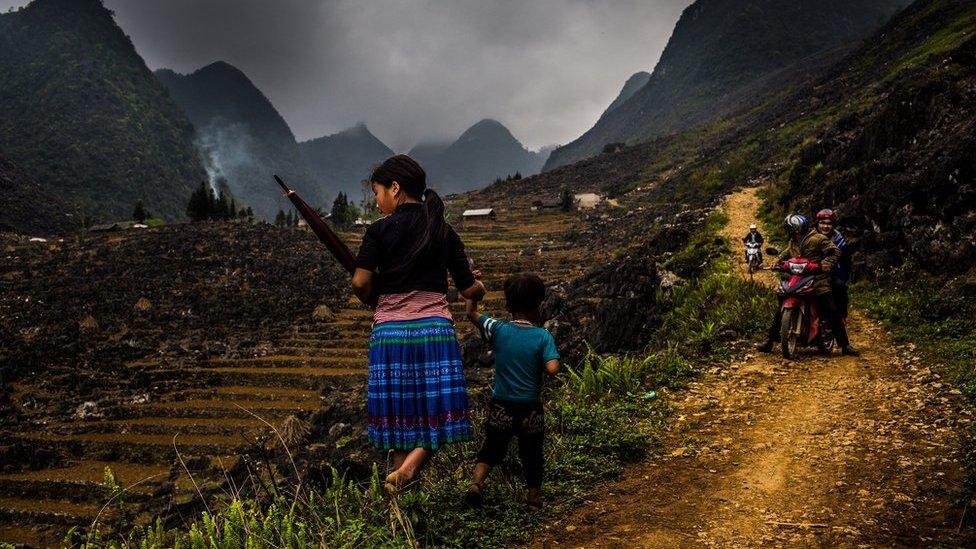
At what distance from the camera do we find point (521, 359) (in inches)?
144

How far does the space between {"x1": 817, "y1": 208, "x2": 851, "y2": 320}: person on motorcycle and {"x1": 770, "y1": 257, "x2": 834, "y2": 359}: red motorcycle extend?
376mm

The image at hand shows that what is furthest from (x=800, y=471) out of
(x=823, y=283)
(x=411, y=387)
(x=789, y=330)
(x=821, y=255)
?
(x=821, y=255)

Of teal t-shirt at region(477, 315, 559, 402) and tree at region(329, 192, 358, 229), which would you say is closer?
teal t-shirt at region(477, 315, 559, 402)

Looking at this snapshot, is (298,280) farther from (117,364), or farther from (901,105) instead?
(901,105)

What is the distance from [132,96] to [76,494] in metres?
165

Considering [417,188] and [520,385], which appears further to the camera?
[520,385]

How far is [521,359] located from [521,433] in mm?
502

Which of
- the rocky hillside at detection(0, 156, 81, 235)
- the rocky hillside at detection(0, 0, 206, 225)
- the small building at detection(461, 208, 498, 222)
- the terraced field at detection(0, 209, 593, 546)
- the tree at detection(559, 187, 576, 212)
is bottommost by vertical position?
the terraced field at detection(0, 209, 593, 546)

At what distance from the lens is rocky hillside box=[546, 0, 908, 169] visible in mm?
127750

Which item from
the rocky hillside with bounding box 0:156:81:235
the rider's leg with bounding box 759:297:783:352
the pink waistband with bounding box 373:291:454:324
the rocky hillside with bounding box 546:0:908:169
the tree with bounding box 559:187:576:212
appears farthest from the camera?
the rocky hillside with bounding box 546:0:908:169

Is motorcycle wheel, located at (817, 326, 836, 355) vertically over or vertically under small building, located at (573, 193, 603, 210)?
under

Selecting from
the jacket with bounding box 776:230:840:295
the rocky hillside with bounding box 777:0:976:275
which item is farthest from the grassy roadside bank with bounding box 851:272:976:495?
the jacket with bounding box 776:230:840:295

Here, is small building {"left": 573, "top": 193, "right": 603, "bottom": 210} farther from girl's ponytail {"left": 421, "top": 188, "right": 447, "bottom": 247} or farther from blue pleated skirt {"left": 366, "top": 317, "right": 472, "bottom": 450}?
blue pleated skirt {"left": 366, "top": 317, "right": 472, "bottom": 450}

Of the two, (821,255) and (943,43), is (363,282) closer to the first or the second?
(821,255)
